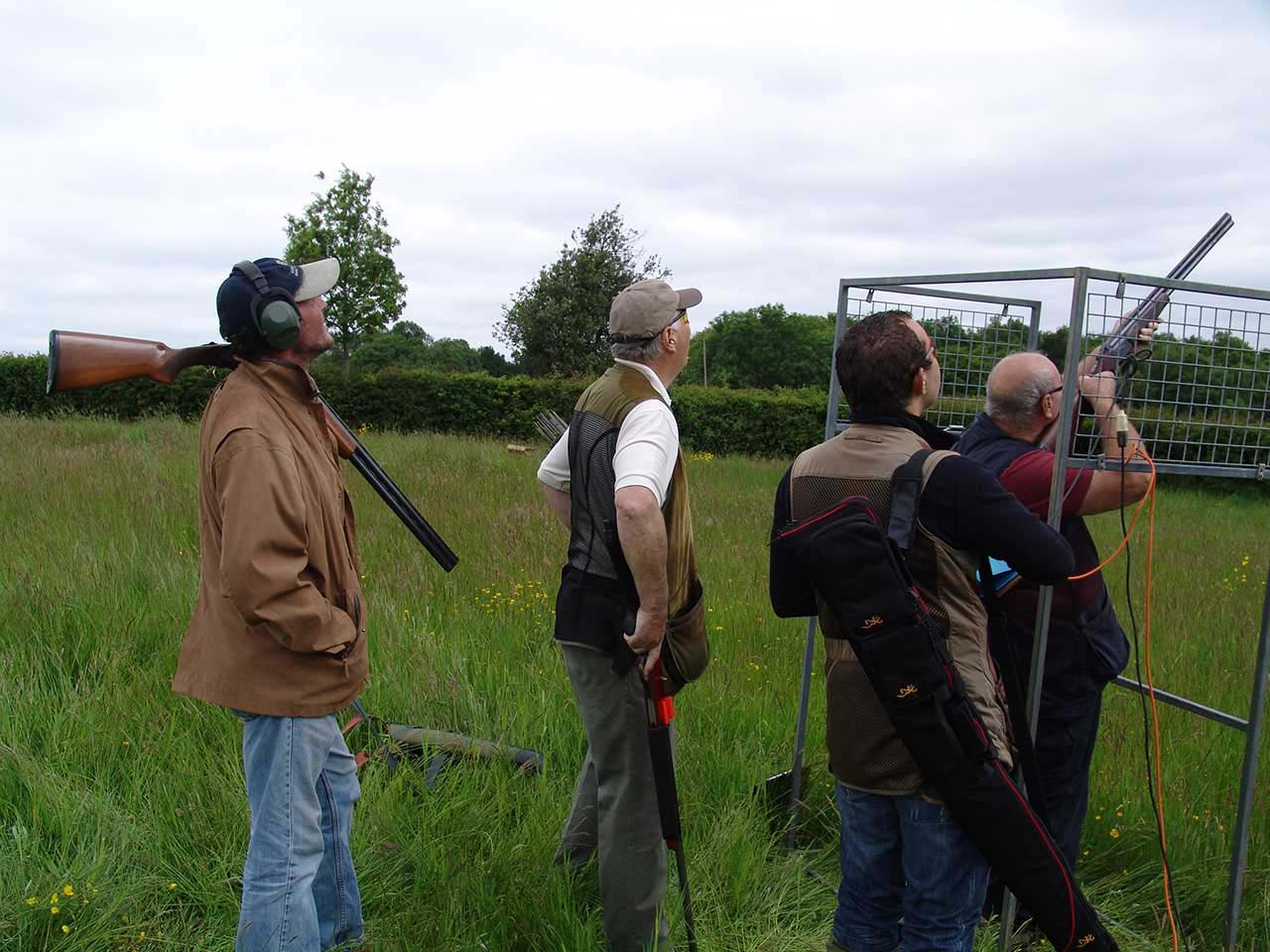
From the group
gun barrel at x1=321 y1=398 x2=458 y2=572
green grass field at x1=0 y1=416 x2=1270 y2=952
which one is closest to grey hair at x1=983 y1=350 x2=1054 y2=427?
green grass field at x1=0 y1=416 x2=1270 y2=952

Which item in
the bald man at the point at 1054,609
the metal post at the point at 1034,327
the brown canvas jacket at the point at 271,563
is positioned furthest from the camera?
the metal post at the point at 1034,327

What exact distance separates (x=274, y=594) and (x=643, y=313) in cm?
131

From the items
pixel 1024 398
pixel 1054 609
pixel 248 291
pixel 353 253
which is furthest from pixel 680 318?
pixel 353 253

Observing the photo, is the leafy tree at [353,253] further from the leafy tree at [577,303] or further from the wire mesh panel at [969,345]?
the wire mesh panel at [969,345]

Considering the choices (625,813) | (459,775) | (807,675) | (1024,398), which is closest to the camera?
(625,813)

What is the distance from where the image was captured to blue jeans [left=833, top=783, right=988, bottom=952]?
2.24 metres

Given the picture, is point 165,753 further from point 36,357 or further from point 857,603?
point 36,357

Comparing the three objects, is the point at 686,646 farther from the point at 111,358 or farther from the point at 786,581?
the point at 111,358

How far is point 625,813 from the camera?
9.01 ft

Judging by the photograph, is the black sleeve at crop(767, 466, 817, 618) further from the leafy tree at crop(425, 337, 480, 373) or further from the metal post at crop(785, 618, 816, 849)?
the leafy tree at crop(425, 337, 480, 373)

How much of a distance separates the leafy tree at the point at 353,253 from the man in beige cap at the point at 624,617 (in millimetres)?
23990

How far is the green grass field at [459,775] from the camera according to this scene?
9.81 ft

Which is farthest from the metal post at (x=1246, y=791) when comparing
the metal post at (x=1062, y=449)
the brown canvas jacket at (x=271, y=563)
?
the brown canvas jacket at (x=271, y=563)

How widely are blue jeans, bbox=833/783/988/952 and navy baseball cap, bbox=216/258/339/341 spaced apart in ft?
6.44
